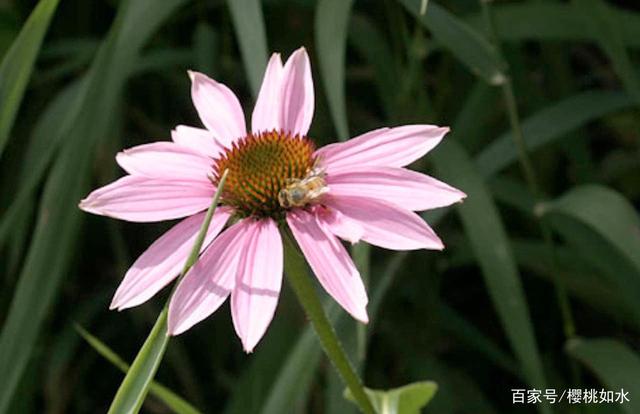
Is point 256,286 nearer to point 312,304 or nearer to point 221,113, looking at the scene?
point 312,304

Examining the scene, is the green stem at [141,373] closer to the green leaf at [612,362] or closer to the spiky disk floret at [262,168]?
the spiky disk floret at [262,168]

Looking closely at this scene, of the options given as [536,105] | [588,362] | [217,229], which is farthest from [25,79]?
[536,105]

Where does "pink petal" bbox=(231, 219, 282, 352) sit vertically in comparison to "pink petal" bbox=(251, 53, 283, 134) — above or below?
below

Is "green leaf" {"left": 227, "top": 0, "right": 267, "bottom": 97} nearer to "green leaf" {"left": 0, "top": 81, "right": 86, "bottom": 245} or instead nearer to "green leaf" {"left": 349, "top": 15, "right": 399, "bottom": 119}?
"green leaf" {"left": 0, "top": 81, "right": 86, "bottom": 245}

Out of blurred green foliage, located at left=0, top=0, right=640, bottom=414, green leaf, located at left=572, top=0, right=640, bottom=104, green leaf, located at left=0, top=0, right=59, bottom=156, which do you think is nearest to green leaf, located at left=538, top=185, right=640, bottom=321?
blurred green foliage, located at left=0, top=0, right=640, bottom=414

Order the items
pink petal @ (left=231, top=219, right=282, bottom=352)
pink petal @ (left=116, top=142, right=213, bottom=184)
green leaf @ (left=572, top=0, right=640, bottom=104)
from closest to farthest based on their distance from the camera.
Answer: pink petal @ (left=231, top=219, right=282, bottom=352)
pink petal @ (left=116, top=142, right=213, bottom=184)
green leaf @ (left=572, top=0, right=640, bottom=104)

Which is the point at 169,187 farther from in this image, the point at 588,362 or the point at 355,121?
the point at 355,121

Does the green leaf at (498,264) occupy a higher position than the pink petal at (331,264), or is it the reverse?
the pink petal at (331,264)

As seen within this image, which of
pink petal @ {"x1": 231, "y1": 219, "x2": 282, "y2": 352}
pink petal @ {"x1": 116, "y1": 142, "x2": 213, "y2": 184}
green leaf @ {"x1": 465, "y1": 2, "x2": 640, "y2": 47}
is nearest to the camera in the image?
pink petal @ {"x1": 231, "y1": 219, "x2": 282, "y2": 352}

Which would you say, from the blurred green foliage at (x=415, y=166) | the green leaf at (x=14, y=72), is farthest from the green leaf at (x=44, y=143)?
the green leaf at (x=14, y=72)
